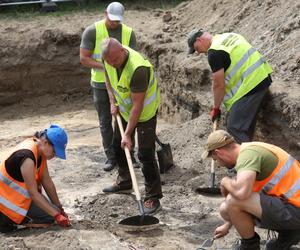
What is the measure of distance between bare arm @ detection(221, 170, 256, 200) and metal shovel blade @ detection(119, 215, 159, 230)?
5.13 ft

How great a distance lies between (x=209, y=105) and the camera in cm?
977

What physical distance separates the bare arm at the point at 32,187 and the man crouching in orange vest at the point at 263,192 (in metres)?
1.73

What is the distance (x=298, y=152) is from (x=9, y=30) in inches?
298

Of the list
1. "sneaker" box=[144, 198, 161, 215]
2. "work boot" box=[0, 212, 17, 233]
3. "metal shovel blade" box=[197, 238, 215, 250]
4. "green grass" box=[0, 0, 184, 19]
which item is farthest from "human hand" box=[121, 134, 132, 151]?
"green grass" box=[0, 0, 184, 19]

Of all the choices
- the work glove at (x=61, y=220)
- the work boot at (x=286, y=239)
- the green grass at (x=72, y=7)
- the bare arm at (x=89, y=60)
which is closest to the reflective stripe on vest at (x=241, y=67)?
the bare arm at (x=89, y=60)

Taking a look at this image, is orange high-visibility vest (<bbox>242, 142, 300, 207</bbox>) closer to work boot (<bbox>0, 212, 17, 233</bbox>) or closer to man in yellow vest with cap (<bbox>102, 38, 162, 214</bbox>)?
man in yellow vest with cap (<bbox>102, 38, 162, 214</bbox>)

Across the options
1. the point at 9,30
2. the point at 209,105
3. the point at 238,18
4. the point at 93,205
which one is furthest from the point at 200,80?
the point at 9,30

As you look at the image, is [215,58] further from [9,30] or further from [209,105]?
[9,30]

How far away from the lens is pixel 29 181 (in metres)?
6.34

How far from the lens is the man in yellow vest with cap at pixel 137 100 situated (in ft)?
23.1

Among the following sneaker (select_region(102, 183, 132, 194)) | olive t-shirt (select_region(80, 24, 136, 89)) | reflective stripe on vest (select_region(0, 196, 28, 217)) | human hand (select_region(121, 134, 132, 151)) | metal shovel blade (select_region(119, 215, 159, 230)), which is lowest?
sneaker (select_region(102, 183, 132, 194))

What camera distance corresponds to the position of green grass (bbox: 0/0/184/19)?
14.7 meters

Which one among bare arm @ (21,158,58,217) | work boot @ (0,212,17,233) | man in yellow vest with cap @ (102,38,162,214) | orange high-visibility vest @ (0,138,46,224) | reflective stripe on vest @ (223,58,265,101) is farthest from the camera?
reflective stripe on vest @ (223,58,265,101)

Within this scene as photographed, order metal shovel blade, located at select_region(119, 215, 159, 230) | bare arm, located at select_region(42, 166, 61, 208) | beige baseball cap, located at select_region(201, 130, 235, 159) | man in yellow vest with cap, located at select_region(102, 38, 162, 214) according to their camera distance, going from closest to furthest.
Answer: beige baseball cap, located at select_region(201, 130, 235, 159)
bare arm, located at select_region(42, 166, 61, 208)
metal shovel blade, located at select_region(119, 215, 159, 230)
man in yellow vest with cap, located at select_region(102, 38, 162, 214)
